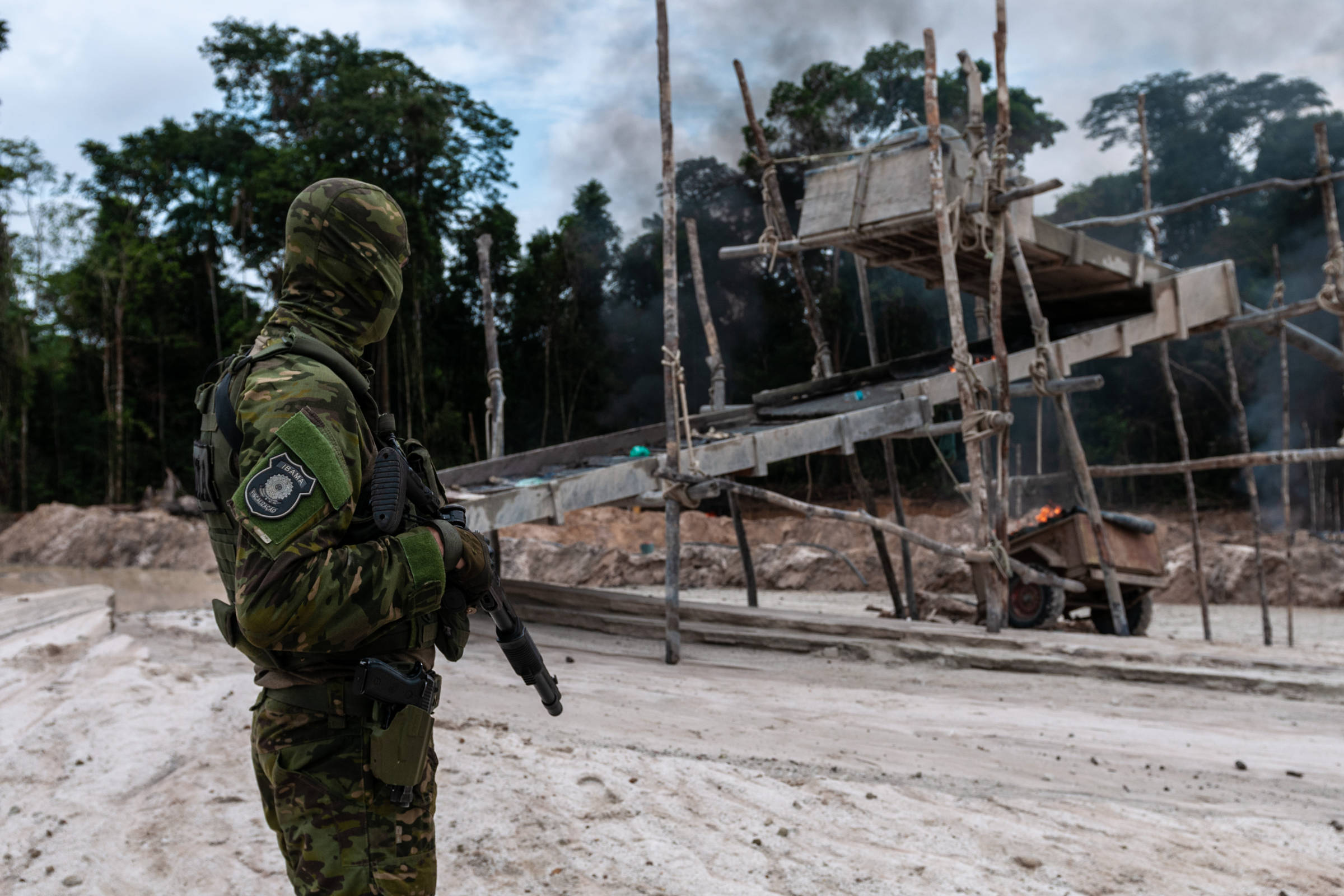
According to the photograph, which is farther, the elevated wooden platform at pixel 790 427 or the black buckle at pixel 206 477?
the elevated wooden platform at pixel 790 427

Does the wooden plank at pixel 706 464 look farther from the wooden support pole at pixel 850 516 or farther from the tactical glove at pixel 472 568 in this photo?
the tactical glove at pixel 472 568

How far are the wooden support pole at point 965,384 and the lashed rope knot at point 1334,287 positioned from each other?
11.0 ft

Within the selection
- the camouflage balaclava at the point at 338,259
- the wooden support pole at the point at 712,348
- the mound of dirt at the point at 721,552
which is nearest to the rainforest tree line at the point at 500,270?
the mound of dirt at the point at 721,552

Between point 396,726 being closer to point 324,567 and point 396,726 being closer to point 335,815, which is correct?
point 335,815

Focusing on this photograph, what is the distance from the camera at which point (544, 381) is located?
26.3 metres

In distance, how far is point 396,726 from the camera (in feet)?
6.41

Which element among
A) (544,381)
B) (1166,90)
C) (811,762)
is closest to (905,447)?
(544,381)

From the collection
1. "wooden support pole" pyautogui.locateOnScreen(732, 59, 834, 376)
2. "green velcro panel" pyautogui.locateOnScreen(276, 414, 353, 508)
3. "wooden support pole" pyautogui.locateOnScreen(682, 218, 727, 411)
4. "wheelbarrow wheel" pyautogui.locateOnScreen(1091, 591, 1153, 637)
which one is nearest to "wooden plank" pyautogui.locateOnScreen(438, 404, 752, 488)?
"wooden support pole" pyautogui.locateOnScreen(682, 218, 727, 411)

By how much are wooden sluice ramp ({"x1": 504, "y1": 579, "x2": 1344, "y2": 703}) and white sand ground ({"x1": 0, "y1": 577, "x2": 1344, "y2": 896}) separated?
0.21 m

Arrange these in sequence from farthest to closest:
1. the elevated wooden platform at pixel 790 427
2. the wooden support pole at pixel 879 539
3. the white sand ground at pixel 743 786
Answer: the wooden support pole at pixel 879 539 < the elevated wooden platform at pixel 790 427 < the white sand ground at pixel 743 786

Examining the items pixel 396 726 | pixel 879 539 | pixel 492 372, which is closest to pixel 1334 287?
pixel 879 539

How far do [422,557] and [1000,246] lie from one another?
25.6ft

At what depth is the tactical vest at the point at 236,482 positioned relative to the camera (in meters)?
1.96

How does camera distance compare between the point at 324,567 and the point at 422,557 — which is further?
the point at 422,557
